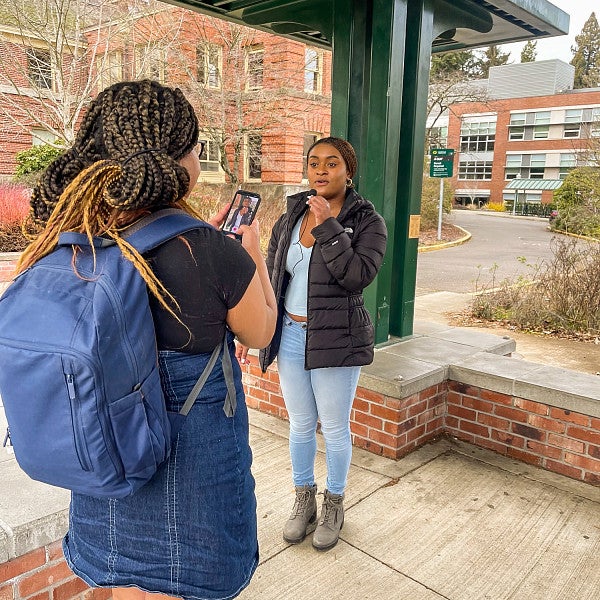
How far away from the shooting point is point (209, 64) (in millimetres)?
17297

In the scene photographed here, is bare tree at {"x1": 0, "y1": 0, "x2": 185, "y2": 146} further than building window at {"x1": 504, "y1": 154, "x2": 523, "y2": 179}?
No

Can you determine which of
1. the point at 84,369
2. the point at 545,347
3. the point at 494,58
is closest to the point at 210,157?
Answer: the point at 545,347

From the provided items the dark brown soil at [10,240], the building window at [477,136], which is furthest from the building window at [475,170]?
the dark brown soil at [10,240]

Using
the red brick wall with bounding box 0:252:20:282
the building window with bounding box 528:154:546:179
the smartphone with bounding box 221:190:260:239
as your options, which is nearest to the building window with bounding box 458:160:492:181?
the building window with bounding box 528:154:546:179

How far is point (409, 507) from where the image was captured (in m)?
3.20

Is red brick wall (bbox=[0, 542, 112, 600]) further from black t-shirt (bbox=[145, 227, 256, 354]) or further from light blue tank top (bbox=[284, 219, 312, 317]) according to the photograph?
light blue tank top (bbox=[284, 219, 312, 317])

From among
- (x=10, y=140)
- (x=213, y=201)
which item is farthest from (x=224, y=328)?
(x=10, y=140)

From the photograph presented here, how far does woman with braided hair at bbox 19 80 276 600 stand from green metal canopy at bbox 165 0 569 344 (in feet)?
8.93

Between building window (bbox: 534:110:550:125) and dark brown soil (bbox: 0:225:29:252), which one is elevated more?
building window (bbox: 534:110:550:125)

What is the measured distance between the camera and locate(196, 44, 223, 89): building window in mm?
17062

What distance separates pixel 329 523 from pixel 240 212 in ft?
5.87

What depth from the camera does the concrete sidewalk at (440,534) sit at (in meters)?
2.55

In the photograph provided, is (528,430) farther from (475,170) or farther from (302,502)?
(475,170)

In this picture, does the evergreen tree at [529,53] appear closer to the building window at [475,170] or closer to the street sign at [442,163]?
the building window at [475,170]
